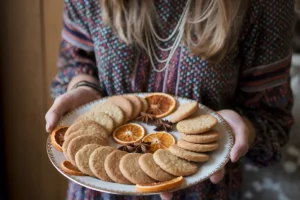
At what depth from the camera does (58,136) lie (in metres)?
0.78

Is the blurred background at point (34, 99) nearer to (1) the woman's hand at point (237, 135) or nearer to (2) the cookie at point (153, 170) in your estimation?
(1) the woman's hand at point (237, 135)

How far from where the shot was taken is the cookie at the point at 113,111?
836 millimetres

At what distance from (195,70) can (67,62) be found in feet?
1.03

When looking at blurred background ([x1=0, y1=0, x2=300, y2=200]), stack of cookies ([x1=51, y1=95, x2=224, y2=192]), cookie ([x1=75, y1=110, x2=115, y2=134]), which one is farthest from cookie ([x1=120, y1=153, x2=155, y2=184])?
blurred background ([x1=0, y1=0, x2=300, y2=200])

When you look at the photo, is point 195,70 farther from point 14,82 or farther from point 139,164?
point 14,82

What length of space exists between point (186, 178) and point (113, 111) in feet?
0.70

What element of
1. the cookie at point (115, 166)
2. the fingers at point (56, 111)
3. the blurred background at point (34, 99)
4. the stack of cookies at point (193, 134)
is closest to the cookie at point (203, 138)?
the stack of cookies at point (193, 134)

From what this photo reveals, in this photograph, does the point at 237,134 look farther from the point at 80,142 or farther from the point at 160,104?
the point at 80,142

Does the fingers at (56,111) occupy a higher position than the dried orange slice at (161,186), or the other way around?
the fingers at (56,111)

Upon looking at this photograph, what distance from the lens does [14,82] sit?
130cm

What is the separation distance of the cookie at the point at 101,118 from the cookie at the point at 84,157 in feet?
0.21

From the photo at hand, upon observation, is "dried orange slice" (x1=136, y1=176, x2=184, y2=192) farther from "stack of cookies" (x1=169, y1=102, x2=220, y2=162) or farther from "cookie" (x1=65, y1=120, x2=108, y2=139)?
"cookie" (x1=65, y1=120, x2=108, y2=139)

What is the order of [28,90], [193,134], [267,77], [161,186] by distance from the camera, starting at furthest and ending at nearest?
[28,90] < [267,77] < [193,134] < [161,186]

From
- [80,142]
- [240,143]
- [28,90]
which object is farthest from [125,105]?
[28,90]
